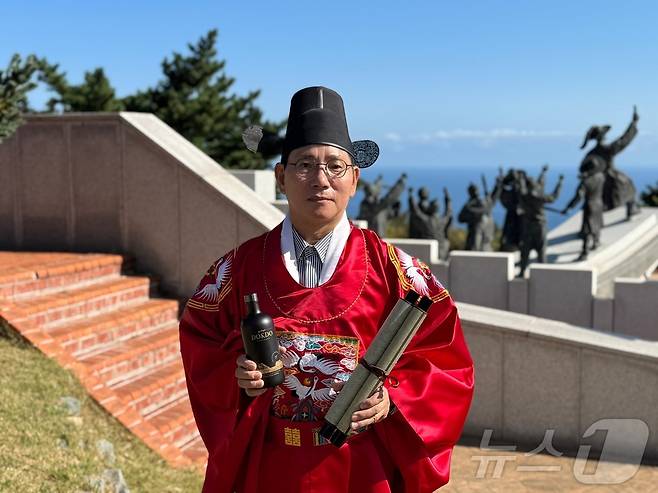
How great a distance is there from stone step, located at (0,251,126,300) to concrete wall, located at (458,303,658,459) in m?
3.77

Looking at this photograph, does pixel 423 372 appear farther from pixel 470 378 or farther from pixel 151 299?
pixel 151 299

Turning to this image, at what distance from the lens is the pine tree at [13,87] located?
7594 mm

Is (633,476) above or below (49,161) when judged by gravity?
below

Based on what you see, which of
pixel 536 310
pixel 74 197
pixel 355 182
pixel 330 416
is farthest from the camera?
pixel 536 310

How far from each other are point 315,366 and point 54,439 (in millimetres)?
3014

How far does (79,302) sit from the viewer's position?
7230 millimetres

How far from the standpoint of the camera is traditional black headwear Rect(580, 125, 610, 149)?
18203 millimetres

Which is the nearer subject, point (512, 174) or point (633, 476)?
point (633, 476)

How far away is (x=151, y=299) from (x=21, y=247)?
2.17 m

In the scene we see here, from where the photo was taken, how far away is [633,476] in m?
6.25

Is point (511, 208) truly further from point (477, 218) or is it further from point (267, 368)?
point (267, 368)

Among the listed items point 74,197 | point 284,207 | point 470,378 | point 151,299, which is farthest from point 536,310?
point 470,378

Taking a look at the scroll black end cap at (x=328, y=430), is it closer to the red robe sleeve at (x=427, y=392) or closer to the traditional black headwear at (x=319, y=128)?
the red robe sleeve at (x=427, y=392)

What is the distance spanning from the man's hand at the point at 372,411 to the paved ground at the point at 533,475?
3746 mm
